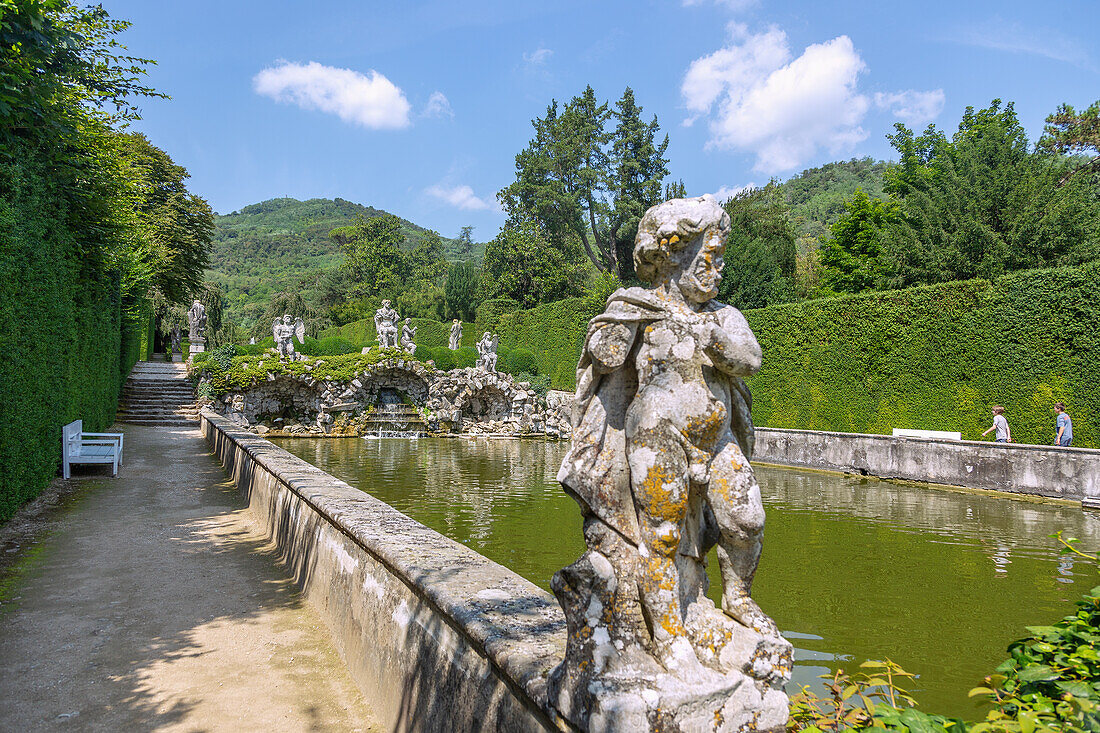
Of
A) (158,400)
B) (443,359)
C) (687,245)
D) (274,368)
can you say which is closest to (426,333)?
(443,359)

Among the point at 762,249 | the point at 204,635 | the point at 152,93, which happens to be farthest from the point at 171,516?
the point at 762,249

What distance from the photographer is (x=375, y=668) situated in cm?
337

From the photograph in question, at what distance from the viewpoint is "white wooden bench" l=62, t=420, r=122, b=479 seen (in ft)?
31.9

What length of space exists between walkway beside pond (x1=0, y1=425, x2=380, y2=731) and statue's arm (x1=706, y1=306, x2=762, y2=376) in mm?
2515

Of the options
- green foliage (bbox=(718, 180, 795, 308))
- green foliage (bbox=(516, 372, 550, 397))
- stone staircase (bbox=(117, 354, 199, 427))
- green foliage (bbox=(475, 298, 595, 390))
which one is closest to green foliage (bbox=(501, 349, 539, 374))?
green foliage (bbox=(516, 372, 550, 397))

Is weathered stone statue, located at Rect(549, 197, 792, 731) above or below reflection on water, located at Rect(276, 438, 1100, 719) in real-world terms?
above

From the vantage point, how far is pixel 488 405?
27.7 meters

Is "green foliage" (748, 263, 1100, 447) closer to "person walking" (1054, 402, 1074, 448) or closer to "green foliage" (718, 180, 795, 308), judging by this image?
"person walking" (1054, 402, 1074, 448)

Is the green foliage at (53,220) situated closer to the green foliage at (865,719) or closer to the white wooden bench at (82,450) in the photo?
the white wooden bench at (82,450)

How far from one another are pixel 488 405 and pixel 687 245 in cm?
2578

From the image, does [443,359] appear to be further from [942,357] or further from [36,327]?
[36,327]

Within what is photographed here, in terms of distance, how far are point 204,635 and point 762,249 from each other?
→ 26.3 meters

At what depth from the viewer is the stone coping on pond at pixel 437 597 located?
2221mm

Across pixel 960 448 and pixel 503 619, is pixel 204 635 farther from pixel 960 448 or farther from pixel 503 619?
pixel 960 448
